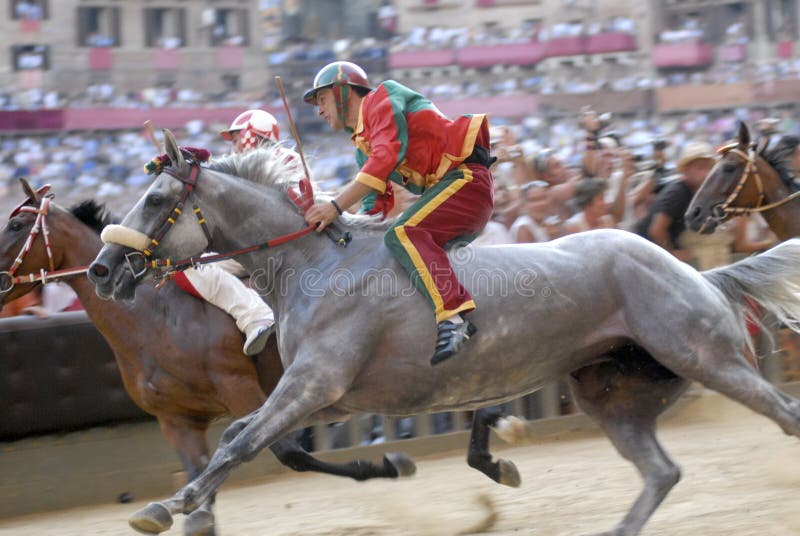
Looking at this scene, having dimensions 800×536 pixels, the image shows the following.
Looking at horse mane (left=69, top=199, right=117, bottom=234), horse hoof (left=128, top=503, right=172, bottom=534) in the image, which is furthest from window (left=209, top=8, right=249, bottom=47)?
horse hoof (left=128, top=503, right=172, bottom=534)

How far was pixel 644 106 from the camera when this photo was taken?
36.2 meters

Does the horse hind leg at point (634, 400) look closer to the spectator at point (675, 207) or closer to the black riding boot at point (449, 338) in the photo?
the black riding boot at point (449, 338)

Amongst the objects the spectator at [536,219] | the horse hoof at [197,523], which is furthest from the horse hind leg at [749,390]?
the spectator at [536,219]

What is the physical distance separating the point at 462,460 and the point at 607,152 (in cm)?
323

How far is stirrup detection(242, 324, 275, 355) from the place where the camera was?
607cm

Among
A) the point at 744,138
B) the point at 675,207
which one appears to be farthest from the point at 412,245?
the point at 675,207

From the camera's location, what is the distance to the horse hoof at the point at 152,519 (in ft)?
14.1

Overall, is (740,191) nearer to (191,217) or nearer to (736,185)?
(736,185)

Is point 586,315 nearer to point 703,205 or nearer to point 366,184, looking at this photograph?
point 366,184

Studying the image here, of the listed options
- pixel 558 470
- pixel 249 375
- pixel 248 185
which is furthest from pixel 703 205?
pixel 248 185

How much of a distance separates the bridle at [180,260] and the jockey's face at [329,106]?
558 mm

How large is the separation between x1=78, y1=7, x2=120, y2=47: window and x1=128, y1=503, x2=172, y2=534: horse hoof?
37.1 meters

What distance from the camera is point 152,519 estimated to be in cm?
429

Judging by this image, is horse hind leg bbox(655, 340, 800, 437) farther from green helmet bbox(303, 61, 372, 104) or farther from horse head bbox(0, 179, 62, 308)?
horse head bbox(0, 179, 62, 308)
